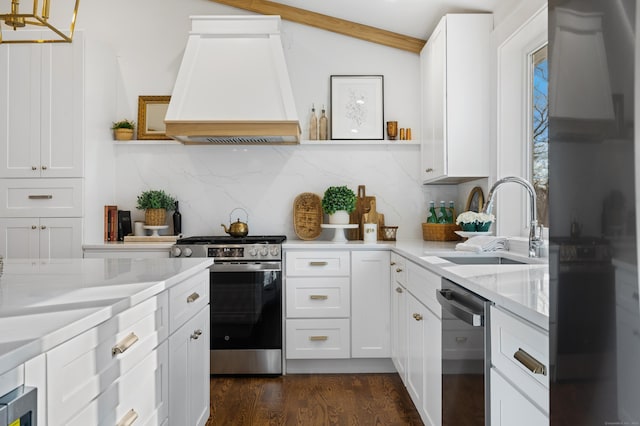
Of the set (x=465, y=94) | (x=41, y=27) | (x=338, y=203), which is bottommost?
(x=338, y=203)

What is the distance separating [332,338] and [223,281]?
2.83 feet

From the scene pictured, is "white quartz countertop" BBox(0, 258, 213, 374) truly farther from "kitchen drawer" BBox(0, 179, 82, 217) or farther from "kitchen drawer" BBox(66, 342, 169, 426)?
"kitchen drawer" BBox(0, 179, 82, 217)

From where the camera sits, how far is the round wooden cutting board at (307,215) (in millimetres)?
3857

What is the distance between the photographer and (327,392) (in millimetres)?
3012

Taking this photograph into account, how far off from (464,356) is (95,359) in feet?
3.79

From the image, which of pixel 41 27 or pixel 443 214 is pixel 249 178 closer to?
pixel 443 214

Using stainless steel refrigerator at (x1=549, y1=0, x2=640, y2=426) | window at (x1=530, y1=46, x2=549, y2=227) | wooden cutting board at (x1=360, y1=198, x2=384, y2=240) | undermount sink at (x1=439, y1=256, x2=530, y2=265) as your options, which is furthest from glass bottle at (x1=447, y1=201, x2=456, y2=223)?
stainless steel refrigerator at (x1=549, y1=0, x2=640, y2=426)

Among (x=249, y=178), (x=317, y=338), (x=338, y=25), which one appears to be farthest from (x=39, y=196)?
(x=338, y=25)

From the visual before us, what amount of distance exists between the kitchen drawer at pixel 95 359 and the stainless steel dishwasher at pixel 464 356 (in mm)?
994

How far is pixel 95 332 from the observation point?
3.46 feet

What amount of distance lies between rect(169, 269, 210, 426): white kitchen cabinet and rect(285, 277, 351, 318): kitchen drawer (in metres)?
1.13

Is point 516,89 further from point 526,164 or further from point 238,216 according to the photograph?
point 238,216

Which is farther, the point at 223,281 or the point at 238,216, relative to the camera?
the point at 238,216

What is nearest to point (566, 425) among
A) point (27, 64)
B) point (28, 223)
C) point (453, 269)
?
point (453, 269)
